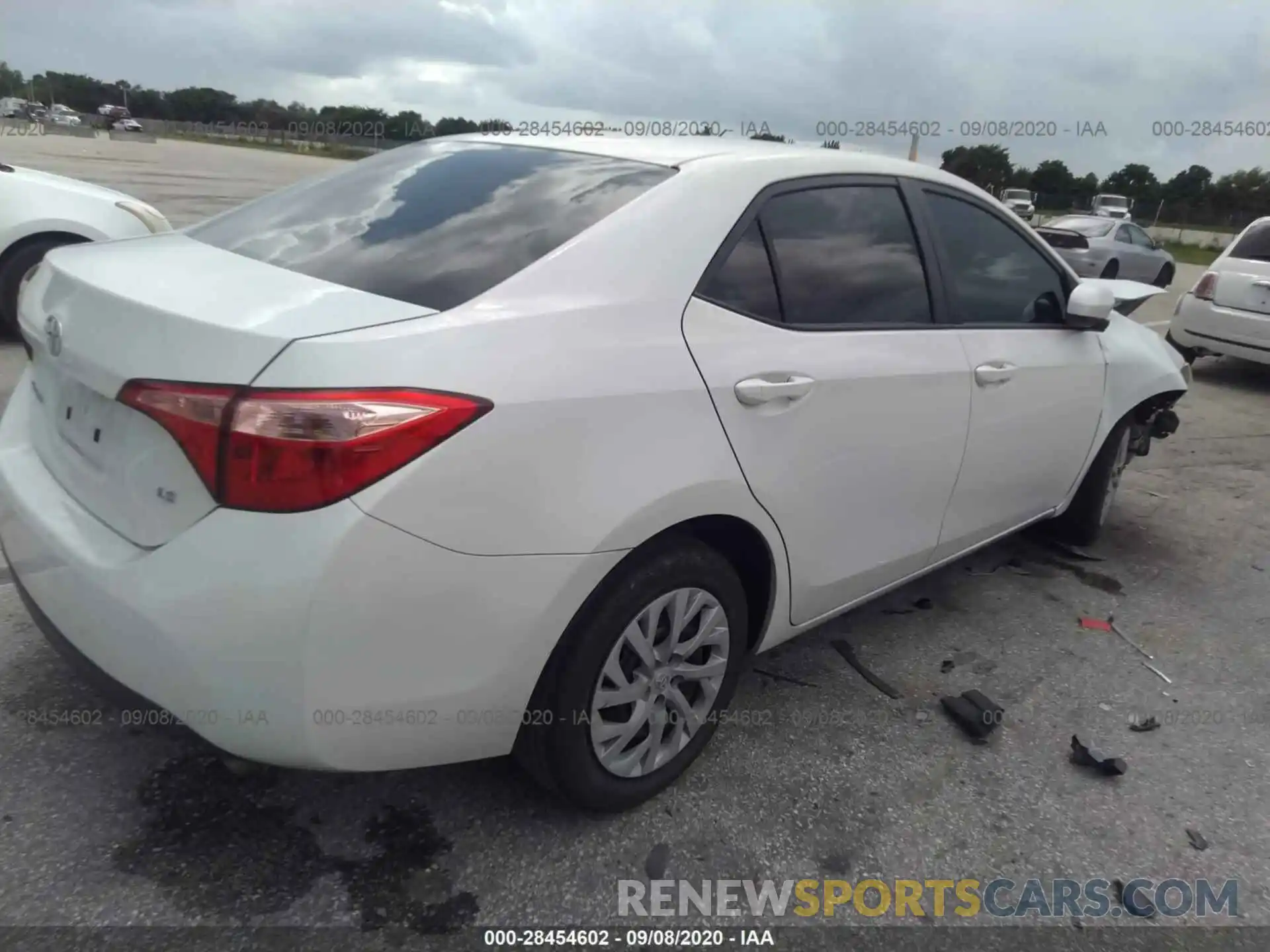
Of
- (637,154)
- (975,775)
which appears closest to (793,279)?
(637,154)

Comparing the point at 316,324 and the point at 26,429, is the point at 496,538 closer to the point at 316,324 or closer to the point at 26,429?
the point at 316,324

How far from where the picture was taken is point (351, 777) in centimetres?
249

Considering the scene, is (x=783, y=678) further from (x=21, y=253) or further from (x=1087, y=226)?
(x=1087, y=226)

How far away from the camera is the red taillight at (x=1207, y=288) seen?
884 centimetres

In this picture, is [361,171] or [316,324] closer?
[316,324]

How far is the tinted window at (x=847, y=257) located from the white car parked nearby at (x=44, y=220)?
16.1 feet

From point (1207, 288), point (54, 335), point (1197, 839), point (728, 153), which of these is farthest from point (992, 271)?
point (1207, 288)

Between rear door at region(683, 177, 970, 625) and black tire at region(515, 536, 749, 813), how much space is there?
0.27 meters

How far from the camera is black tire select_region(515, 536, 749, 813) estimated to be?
7.02ft

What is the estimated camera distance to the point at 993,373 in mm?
3219

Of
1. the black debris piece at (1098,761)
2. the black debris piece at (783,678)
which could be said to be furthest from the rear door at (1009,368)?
the black debris piece at (1098,761)

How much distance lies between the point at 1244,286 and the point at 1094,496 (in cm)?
563

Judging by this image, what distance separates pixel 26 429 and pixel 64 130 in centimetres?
5211

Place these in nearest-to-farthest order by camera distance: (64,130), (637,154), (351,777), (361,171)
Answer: (351,777)
(637,154)
(361,171)
(64,130)
